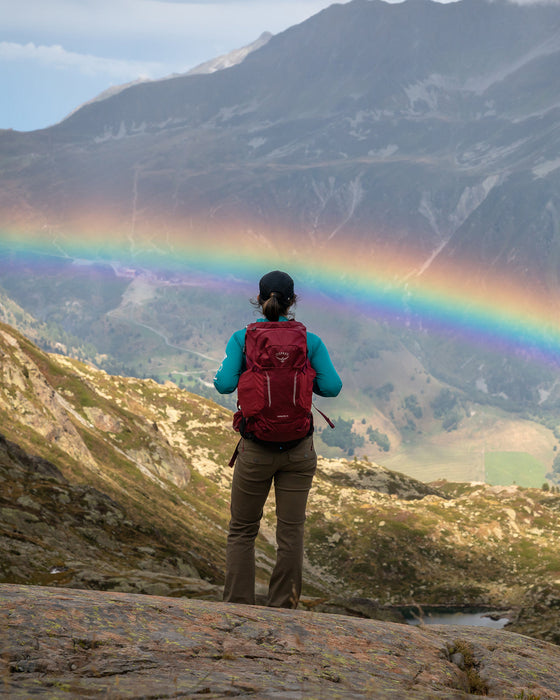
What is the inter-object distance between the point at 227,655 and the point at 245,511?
318cm

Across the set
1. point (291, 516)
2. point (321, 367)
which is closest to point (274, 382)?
point (321, 367)

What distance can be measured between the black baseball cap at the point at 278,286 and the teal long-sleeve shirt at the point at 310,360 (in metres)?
0.43

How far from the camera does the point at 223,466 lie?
101m

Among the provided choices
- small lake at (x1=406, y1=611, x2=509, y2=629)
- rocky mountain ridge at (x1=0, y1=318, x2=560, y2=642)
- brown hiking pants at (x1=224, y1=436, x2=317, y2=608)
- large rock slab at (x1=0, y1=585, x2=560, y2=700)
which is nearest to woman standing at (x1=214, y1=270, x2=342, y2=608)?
brown hiking pants at (x1=224, y1=436, x2=317, y2=608)

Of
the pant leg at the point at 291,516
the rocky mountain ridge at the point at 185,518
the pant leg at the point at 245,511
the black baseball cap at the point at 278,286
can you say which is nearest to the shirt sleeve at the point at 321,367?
the black baseball cap at the point at 278,286

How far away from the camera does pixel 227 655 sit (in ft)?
24.7

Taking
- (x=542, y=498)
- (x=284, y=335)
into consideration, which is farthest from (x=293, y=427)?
(x=542, y=498)

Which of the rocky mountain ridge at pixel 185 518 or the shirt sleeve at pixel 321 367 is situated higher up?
the shirt sleeve at pixel 321 367

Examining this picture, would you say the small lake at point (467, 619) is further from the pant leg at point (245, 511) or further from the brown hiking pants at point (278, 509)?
the pant leg at point (245, 511)

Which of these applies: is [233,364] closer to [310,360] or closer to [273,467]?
[310,360]

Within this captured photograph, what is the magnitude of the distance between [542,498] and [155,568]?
139 meters

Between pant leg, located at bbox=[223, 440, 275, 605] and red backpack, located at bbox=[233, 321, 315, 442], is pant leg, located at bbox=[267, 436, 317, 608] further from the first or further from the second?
red backpack, located at bbox=[233, 321, 315, 442]

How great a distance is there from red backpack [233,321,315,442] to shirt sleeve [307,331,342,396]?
15.1 inches

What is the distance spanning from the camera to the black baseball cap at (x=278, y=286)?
10312mm
